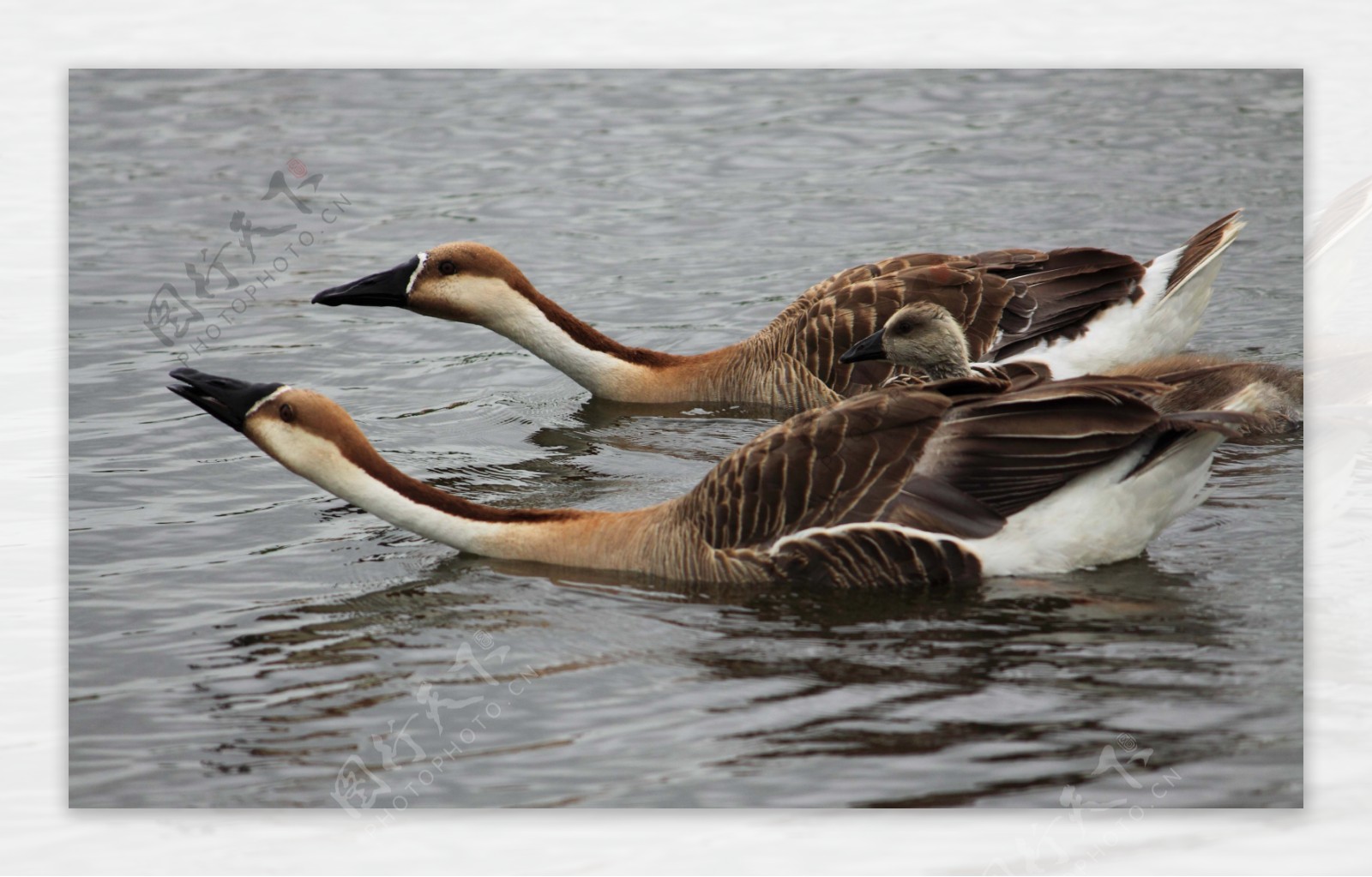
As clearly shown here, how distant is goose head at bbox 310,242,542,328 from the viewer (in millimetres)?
8920

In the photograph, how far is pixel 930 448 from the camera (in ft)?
20.8

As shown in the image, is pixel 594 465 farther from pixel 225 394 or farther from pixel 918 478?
pixel 918 478

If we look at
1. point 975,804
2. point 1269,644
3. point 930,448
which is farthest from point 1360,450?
point 975,804

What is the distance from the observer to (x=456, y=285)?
30.1ft

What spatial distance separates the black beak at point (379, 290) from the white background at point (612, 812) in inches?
92.5

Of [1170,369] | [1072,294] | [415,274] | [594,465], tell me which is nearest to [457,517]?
[594,465]

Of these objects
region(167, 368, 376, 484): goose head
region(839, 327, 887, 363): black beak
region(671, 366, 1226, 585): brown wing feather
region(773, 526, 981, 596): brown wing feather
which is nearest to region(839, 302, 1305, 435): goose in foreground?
region(839, 327, 887, 363): black beak

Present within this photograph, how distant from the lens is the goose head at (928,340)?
779cm

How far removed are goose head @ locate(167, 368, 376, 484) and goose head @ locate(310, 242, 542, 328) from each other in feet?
7.46

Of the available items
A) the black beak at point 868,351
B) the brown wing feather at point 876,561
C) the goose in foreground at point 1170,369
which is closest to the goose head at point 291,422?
the brown wing feather at point 876,561

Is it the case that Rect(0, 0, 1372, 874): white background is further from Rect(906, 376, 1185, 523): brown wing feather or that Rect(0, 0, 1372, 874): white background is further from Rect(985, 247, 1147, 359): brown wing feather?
Rect(985, 247, 1147, 359): brown wing feather

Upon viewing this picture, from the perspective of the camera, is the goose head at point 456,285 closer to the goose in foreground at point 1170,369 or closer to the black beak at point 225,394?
the goose in foreground at point 1170,369

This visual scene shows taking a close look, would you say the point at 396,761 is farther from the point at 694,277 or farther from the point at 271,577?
the point at 694,277

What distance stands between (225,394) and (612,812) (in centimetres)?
245
